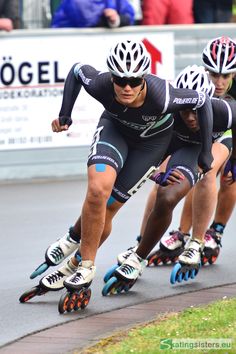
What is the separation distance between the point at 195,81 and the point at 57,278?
1.87m

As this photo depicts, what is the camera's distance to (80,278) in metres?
8.19

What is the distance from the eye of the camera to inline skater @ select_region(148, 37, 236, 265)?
32.5 ft

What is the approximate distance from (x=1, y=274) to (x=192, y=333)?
289 centimetres

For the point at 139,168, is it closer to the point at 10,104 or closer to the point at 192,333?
the point at 192,333

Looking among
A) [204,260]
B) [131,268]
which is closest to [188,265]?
[131,268]

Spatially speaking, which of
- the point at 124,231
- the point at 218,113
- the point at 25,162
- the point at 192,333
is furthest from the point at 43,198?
the point at 192,333

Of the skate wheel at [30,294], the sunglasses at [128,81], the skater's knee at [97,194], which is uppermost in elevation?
the sunglasses at [128,81]

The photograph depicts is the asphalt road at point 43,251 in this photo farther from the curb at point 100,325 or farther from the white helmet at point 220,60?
the white helmet at point 220,60

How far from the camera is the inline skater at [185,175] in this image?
29.2 feet

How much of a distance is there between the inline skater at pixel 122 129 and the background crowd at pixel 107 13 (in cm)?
591

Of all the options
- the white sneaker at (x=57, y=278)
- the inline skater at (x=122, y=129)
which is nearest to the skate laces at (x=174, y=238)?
the inline skater at (x=122, y=129)

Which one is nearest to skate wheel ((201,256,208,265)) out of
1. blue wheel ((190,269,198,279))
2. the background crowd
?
blue wheel ((190,269,198,279))

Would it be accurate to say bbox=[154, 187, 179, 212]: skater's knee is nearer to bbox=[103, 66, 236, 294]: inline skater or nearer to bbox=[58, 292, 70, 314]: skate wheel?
bbox=[103, 66, 236, 294]: inline skater

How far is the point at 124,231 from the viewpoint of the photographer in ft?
38.2
